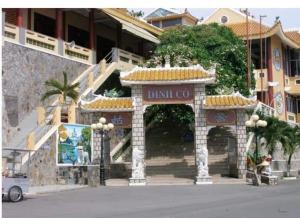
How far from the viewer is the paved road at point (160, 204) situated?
376 inches

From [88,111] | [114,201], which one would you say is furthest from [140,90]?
[114,201]

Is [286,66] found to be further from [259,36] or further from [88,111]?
[88,111]

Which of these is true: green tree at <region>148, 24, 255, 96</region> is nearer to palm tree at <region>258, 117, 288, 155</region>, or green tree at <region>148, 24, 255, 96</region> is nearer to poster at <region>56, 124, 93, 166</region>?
palm tree at <region>258, 117, 288, 155</region>

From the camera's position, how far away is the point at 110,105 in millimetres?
19266

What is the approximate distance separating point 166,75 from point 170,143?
6.66 m

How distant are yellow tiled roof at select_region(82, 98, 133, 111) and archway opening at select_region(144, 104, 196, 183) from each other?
291cm

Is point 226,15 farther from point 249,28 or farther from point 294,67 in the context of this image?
point 294,67

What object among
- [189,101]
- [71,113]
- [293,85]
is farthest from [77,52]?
[293,85]

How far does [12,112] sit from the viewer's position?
63.1 feet

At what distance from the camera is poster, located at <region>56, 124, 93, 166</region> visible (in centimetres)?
1822

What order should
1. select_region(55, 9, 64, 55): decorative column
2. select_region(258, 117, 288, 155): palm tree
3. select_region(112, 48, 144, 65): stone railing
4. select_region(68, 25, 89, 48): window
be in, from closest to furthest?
select_region(258, 117, 288, 155): palm tree < select_region(55, 9, 64, 55): decorative column < select_region(112, 48, 144, 65): stone railing < select_region(68, 25, 89, 48): window

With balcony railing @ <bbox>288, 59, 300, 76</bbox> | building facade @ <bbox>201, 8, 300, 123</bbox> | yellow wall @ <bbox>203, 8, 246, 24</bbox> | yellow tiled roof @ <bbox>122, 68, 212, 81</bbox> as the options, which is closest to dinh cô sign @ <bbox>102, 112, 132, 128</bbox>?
yellow tiled roof @ <bbox>122, 68, 212, 81</bbox>

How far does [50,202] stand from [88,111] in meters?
7.37

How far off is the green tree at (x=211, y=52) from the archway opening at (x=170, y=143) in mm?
1977
